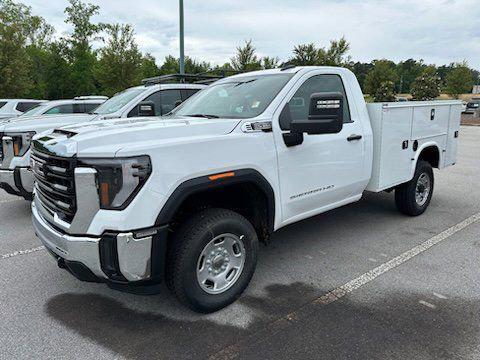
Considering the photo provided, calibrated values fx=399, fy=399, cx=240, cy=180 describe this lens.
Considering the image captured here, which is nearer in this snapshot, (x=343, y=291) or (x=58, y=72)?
(x=343, y=291)

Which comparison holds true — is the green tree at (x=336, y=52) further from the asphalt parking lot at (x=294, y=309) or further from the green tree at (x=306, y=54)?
the asphalt parking lot at (x=294, y=309)

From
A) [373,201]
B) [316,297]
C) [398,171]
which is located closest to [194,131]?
[316,297]

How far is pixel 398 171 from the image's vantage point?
493 cm

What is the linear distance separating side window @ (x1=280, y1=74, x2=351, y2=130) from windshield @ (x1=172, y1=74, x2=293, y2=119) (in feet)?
0.60

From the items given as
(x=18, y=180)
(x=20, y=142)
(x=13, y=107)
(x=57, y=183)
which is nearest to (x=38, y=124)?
(x=20, y=142)

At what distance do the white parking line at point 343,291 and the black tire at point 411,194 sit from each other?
0.53 meters

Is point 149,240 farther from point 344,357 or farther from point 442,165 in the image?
point 442,165

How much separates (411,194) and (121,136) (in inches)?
163

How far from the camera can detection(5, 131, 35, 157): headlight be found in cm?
537

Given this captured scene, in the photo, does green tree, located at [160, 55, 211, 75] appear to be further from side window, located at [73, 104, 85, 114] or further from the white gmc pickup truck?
the white gmc pickup truck

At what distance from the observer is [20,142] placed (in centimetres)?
543

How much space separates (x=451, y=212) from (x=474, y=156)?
6876 mm

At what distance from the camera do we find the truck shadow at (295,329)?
8.86 ft

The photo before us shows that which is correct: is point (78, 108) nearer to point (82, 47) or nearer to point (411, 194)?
point (411, 194)
